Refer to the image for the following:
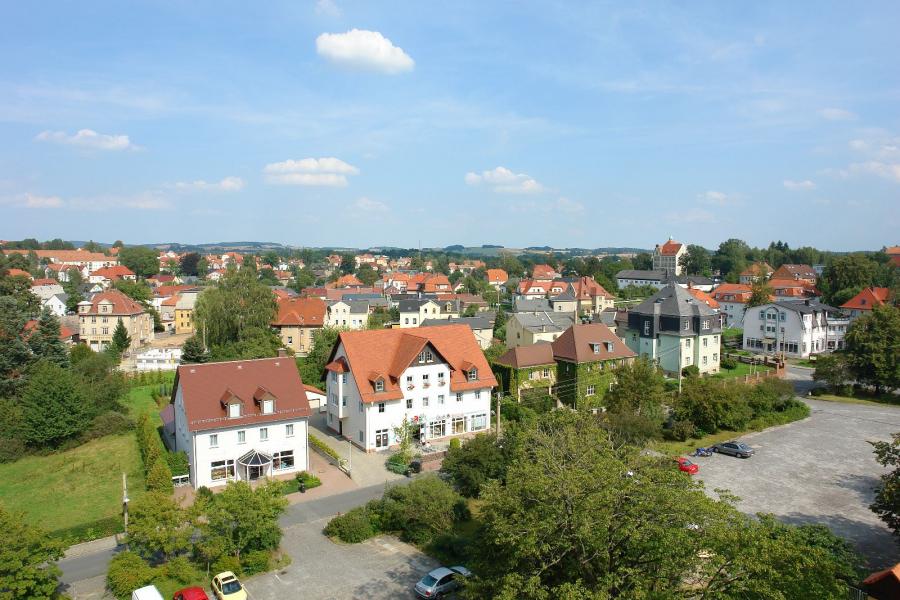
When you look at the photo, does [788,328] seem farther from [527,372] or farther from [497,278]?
[497,278]

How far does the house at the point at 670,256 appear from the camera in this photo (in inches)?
6265

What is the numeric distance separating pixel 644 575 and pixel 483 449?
15.6 meters

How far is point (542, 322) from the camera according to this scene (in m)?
64.1

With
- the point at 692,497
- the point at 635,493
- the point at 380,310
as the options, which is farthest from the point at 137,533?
the point at 380,310

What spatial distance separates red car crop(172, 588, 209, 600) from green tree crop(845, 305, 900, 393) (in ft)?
167

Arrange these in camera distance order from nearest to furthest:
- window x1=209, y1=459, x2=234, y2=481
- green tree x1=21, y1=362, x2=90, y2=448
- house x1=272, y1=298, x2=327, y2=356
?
window x1=209, y1=459, x2=234, y2=481 → green tree x1=21, y1=362, x2=90, y2=448 → house x1=272, y1=298, x2=327, y2=356

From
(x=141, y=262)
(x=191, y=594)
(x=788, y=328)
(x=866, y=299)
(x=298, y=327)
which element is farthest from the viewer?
(x=141, y=262)

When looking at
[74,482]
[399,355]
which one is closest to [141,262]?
[74,482]

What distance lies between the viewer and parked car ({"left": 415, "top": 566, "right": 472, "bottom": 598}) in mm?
20984

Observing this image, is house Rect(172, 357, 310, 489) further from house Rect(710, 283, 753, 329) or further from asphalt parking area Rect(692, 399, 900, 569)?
house Rect(710, 283, 753, 329)

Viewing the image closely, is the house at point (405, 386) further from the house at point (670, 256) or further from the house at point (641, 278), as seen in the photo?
the house at point (670, 256)

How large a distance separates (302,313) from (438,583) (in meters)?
57.5

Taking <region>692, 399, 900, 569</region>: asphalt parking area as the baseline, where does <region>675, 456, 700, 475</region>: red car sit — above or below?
above

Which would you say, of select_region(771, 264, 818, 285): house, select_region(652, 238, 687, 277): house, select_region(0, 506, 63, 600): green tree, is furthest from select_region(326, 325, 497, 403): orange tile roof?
select_region(652, 238, 687, 277): house
